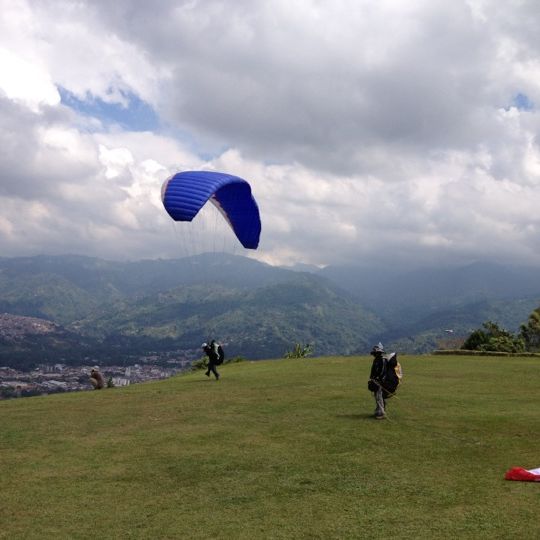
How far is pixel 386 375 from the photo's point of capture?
14938 millimetres

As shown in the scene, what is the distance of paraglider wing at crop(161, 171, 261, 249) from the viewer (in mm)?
24297

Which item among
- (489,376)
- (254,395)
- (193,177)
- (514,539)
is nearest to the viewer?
(514,539)

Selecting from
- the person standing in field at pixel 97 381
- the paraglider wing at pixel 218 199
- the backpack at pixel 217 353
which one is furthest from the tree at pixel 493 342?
the person standing in field at pixel 97 381

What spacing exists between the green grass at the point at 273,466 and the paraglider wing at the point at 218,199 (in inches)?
366

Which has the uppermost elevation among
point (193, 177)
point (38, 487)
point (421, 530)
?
point (193, 177)

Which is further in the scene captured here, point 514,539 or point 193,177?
point 193,177

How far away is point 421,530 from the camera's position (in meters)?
7.39

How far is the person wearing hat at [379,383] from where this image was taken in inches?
574

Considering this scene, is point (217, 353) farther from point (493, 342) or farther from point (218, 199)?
point (493, 342)

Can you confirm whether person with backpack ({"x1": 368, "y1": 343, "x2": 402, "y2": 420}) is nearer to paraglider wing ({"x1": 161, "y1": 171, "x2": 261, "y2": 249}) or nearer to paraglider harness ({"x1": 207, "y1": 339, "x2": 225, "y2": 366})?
paraglider harness ({"x1": 207, "y1": 339, "x2": 225, "y2": 366})

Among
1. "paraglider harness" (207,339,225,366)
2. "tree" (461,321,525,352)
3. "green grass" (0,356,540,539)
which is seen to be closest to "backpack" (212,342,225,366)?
"paraglider harness" (207,339,225,366)

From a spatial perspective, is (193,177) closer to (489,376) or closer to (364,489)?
(489,376)

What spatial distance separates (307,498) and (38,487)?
16.9 ft

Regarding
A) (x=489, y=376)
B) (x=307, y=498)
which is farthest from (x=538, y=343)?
(x=307, y=498)
